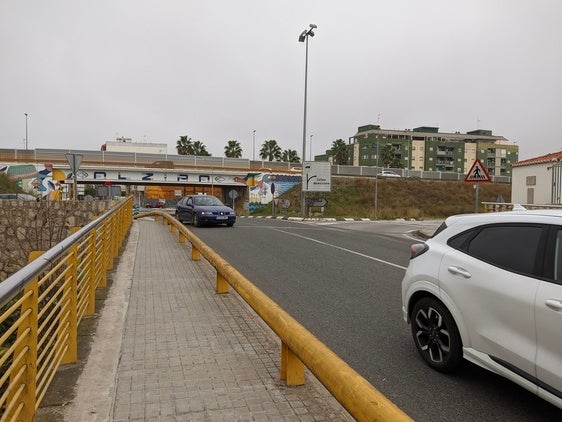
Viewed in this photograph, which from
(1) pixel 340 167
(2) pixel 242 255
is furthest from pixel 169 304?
(1) pixel 340 167

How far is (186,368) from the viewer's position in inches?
157

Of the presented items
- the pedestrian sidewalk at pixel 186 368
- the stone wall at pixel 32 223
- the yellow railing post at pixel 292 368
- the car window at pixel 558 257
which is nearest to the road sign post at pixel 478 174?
the pedestrian sidewalk at pixel 186 368

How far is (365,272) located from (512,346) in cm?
585

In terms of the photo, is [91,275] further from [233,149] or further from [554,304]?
[233,149]

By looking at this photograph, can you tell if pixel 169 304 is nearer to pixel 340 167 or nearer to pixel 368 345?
pixel 368 345

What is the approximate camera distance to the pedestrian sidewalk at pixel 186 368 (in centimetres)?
322

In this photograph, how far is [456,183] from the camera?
60.3 metres

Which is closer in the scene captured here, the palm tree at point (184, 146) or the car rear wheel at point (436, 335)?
the car rear wheel at point (436, 335)

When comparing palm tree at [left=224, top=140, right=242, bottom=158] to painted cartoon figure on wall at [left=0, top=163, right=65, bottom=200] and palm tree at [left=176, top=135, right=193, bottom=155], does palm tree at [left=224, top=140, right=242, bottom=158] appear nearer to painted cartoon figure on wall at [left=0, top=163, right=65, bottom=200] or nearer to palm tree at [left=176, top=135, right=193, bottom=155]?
palm tree at [left=176, top=135, right=193, bottom=155]

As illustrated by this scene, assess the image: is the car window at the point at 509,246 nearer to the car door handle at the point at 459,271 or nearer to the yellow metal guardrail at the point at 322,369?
the car door handle at the point at 459,271

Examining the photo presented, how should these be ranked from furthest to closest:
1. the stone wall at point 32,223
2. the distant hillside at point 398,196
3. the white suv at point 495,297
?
1. the distant hillside at point 398,196
2. the stone wall at point 32,223
3. the white suv at point 495,297

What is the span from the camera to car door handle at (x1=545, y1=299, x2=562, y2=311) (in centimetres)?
304

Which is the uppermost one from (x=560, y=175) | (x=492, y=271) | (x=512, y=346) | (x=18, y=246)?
(x=560, y=175)

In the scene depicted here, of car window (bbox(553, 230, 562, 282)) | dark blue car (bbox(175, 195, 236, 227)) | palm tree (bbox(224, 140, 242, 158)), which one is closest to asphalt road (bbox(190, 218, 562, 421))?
car window (bbox(553, 230, 562, 282))
